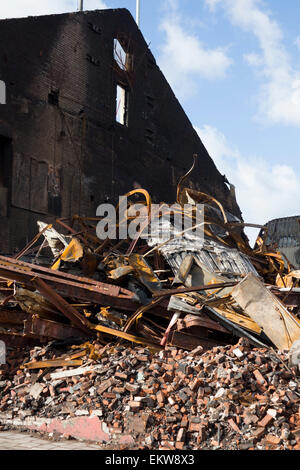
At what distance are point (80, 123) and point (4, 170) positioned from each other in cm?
320

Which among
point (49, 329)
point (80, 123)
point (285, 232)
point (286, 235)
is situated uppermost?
point (80, 123)

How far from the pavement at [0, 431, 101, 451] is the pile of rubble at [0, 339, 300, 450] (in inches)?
13.2

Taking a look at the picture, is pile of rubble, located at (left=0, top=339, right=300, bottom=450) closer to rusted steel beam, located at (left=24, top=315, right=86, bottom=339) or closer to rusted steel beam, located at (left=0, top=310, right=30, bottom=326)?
Answer: rusted steel beam, located at (left=24, top=315, right=86, bottom=339)

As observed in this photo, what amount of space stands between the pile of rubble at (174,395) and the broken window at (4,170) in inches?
278

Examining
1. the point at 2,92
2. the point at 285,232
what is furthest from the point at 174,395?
the point at 285,232

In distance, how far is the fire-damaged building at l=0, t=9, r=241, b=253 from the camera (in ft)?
45.0

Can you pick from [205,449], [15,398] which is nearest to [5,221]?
[15,398]

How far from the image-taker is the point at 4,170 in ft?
44.4

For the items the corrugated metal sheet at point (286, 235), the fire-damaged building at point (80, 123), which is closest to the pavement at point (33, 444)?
the fire-damaged building at point (80, 123)

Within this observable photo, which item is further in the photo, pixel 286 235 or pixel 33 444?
pixel 286 235

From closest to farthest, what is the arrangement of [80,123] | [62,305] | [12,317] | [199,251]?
1. [62,305]
2. [12,317]
3. [199,251]
4. [80,123]

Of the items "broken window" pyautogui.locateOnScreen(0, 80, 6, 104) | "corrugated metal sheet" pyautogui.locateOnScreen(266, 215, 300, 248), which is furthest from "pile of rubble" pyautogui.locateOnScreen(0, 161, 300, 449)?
"corrugated metal sheet" pyautogui.locateOnScreen(266, 215, 300, 248)

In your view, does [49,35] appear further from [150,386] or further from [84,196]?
[150,386]

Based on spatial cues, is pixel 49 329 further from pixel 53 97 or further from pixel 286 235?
pixel 286 235
